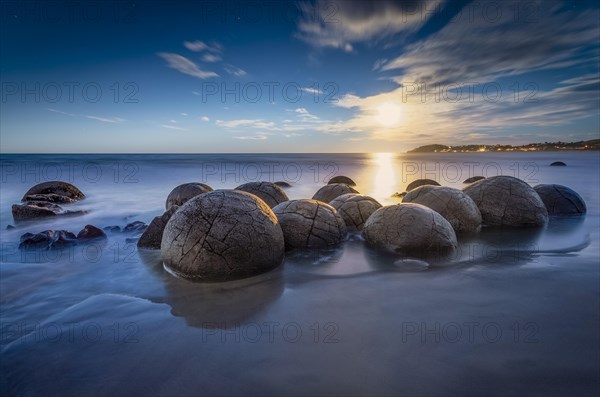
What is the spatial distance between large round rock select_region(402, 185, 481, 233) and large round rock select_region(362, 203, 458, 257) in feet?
4.31

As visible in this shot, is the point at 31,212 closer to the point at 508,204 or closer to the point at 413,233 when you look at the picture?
the point at 413,233

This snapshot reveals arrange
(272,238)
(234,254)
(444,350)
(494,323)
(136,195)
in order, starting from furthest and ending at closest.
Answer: (136,195)
(272,238)
(234,254)
(494,323)
(444,350)

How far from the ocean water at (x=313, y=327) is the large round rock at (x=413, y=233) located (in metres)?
0.27

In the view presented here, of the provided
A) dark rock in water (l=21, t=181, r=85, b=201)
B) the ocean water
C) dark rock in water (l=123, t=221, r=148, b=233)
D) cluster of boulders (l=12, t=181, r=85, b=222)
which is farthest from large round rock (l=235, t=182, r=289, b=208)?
dark rock in water (l=21, t=181, r=85, b=201)

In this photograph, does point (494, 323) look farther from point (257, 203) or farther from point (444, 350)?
point (257, 203)

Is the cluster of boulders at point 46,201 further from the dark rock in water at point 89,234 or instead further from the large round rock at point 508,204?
the large round rock at point 508,204

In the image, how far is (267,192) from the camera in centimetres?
777

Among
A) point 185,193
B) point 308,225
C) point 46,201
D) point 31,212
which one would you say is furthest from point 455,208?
point 46,201

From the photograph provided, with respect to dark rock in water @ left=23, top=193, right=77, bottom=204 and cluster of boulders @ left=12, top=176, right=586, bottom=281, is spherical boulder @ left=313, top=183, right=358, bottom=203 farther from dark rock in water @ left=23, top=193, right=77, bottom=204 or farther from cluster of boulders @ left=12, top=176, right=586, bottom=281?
dark rock in water @ left=23, top=193, right=77, bottom=204

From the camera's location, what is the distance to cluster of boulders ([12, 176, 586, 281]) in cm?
429

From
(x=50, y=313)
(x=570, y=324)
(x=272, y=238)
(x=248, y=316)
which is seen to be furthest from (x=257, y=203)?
(x=570, y=324)

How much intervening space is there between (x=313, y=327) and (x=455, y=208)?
4.69m

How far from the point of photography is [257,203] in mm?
4805

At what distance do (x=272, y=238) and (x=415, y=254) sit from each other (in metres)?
2.33
